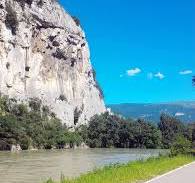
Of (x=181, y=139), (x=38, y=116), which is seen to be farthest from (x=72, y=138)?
(x=181, y=139)

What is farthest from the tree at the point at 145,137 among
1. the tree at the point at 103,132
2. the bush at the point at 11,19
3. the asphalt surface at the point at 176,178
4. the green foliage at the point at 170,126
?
the asphalt surface at the point at 176,178

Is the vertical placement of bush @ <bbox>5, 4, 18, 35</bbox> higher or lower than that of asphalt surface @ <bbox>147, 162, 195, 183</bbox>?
higher

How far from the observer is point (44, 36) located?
13350cm

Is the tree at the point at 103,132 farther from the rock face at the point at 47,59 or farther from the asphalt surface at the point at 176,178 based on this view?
the asphalt surface at the point at 176,178

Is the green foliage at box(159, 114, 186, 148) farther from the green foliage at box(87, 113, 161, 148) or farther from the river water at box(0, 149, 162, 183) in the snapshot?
the river water at box(0, 149, 162, 183)

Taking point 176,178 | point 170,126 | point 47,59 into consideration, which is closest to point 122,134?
point 170,126

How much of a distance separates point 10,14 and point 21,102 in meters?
21.2

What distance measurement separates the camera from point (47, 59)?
13400 centimetres

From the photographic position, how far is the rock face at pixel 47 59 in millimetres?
118625

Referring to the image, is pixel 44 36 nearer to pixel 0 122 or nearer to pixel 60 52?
pixel 60 52

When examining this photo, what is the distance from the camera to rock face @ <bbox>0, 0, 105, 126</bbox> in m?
119

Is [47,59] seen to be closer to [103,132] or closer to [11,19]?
[11,19]

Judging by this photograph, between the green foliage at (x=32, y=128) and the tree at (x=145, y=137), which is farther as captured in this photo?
the tree at (x=145, y=137)

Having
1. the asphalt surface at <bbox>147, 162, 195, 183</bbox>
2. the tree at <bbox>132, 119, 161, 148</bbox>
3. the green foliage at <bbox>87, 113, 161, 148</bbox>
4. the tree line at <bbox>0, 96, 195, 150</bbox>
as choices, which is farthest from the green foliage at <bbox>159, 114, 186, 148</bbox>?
the asphalt surface at <bbox>147, 162, 195, 183</bbox>
